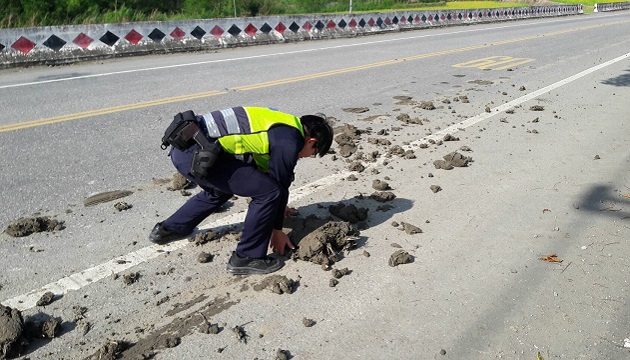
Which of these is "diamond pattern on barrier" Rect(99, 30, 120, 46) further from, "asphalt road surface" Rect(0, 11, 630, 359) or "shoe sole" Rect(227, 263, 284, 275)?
"shoe sole" Rect(227, 263, 284, 275)

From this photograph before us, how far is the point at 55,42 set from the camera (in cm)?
1246

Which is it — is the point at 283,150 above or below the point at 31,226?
above

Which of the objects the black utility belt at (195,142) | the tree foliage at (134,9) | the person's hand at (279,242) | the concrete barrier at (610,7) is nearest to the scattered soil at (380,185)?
the person's hand at (279,242)

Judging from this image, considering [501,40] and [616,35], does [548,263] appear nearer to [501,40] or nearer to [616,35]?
[501,40]

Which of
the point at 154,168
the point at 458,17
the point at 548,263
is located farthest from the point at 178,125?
the point at 458,17

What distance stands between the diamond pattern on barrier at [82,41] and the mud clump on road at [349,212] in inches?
418

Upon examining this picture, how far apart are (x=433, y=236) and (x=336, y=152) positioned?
218 centimetres

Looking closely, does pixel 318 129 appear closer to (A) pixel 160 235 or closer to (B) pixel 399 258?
(B) pixel 399 258

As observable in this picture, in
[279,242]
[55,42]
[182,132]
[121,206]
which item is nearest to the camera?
[182,132]

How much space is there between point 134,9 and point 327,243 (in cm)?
2197

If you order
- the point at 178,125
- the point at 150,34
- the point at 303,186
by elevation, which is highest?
the point at 150,34

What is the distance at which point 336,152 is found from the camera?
6168 mm

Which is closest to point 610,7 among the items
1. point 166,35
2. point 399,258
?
point 166,35

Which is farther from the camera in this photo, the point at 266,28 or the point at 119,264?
the point at 266,28
